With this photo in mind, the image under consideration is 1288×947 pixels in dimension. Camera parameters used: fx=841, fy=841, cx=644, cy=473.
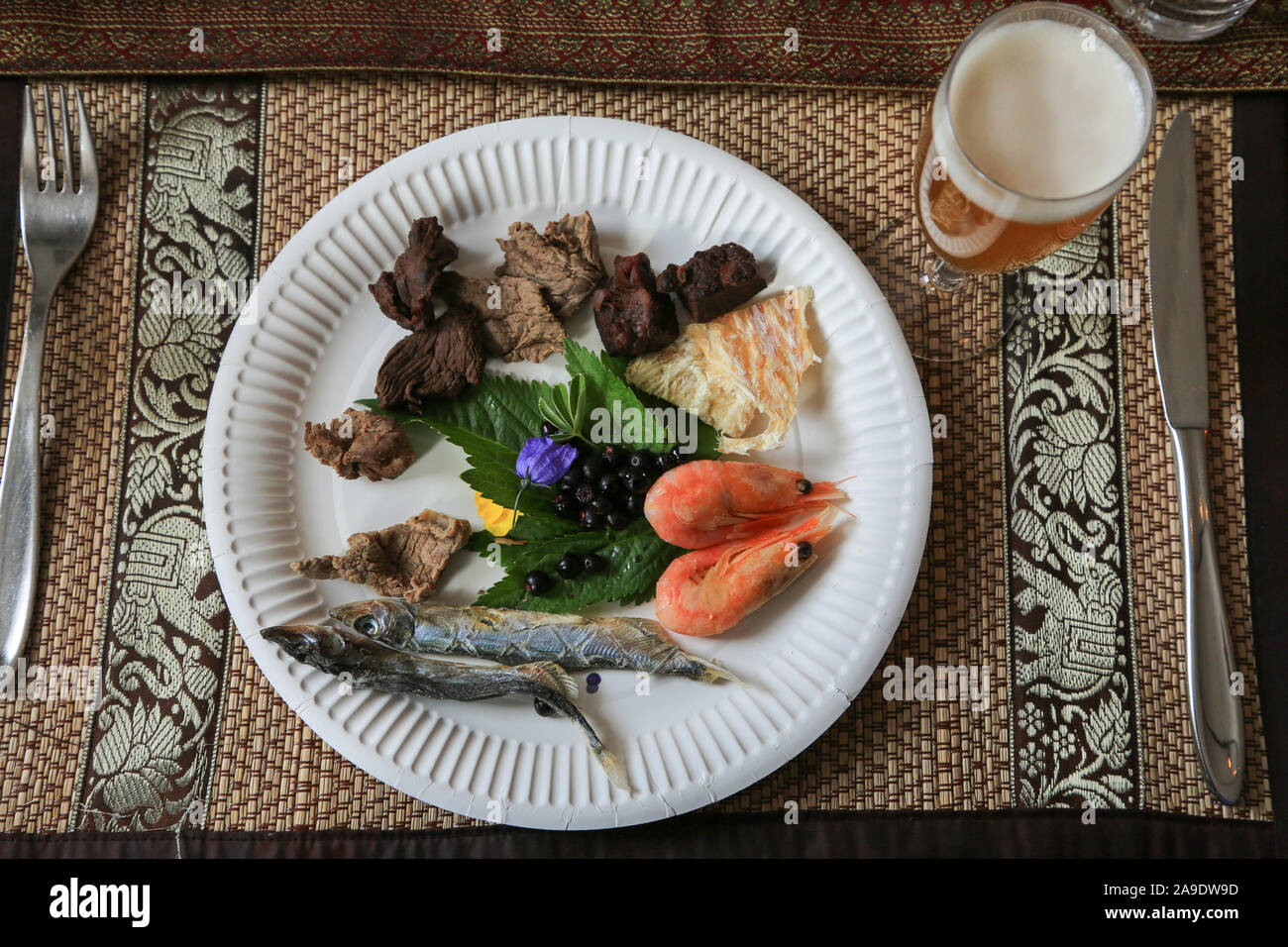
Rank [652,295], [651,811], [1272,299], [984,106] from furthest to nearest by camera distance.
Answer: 1. [1272,299]
2. [652,295]
3. [651,811]
4. [984,106]

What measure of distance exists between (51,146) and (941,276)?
2.06 meters

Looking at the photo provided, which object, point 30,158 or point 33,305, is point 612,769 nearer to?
point 33,305

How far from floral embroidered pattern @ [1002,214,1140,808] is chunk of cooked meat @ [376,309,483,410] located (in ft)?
3.91

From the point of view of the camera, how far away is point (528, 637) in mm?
1722

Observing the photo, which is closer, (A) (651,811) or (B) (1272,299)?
(A) (651,811)

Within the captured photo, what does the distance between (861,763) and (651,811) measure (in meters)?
0.47

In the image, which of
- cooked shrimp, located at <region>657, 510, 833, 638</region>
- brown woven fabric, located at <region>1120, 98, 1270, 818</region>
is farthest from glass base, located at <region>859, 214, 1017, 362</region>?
cooked shrimp, located at <region>657, 510, 833, 638</region>

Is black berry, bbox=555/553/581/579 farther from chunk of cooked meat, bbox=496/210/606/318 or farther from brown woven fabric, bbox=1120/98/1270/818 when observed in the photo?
brown woven fabric, bbox=1120/98/1270/818

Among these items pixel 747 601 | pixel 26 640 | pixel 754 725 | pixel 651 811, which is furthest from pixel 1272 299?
pixel 26 640

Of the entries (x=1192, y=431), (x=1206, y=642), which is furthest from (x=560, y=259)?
(x=1206, y=642)

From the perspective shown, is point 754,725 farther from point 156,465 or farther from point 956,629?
point 156,465

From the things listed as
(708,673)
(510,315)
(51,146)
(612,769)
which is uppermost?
(51,146)

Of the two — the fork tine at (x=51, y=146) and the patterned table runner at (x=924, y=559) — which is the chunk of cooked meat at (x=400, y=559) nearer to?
the patterned table runner at (x=924, y=559)

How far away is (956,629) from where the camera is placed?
1.83 metres
